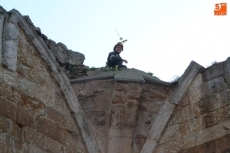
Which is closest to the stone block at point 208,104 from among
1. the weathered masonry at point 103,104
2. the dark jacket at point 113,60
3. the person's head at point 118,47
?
the weathered masonry at point 103,104

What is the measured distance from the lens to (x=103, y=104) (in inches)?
Answer: 386

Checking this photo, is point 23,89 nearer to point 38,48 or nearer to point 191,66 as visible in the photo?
point 38,48

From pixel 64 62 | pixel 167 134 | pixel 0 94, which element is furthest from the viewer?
pixel 64 62

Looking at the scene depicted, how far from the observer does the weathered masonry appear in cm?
870

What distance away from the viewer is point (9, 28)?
29.2 ft

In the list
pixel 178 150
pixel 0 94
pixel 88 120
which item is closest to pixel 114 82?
pixel 88 120

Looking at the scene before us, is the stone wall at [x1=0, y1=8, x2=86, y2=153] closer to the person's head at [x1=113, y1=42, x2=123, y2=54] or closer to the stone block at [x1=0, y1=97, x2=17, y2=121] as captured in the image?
the stone block at [x1=0, y1=97, x2=17, y2=121]

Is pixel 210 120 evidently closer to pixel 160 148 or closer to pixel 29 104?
pixel 160 148

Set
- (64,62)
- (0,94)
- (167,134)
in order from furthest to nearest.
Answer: (64,62) < (167,134) < (0,94)

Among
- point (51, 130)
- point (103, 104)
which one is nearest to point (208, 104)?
point (103, 104)

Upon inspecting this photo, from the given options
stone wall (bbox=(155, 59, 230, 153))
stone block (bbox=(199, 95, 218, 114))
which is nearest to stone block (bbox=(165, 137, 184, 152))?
stone wall (bbox=(155, 59, 230, 153))

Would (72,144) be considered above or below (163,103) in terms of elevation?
below

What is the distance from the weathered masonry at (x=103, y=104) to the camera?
870 centimetres

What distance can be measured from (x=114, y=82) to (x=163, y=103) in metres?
0.76
